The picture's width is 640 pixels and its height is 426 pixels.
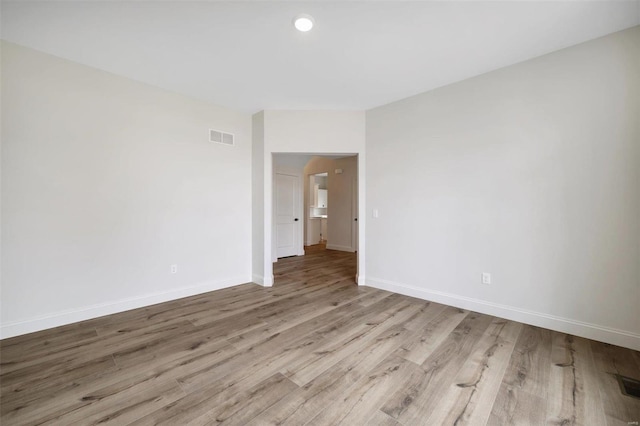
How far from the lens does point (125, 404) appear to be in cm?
155

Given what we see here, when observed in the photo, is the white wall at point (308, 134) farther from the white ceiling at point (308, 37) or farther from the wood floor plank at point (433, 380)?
the wood floor plank at point (433, 380)

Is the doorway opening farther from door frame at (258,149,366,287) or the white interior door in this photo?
door frame at (258,149,366,287)

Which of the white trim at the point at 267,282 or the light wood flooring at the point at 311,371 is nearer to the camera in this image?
the light wood flooring at the point at 311,371

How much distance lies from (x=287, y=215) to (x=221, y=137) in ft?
10.2

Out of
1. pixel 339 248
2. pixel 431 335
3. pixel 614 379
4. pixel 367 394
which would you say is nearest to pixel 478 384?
pixel 431 335

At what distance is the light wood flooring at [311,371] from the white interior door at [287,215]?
3543 millimetres

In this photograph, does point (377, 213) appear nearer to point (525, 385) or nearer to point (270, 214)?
point (270, 214)

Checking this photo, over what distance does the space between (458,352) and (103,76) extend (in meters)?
4.56

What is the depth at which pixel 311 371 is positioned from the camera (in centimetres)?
187

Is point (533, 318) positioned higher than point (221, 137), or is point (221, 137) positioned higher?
point (221, 137)

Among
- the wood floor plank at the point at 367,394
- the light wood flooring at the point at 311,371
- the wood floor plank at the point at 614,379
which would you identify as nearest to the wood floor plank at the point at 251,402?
the light wood flooring at the point at 311,371

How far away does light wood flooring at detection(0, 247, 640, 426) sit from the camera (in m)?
1.49

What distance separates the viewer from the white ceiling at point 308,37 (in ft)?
6.48

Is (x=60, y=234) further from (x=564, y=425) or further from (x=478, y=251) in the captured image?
(x=478, y=251)
